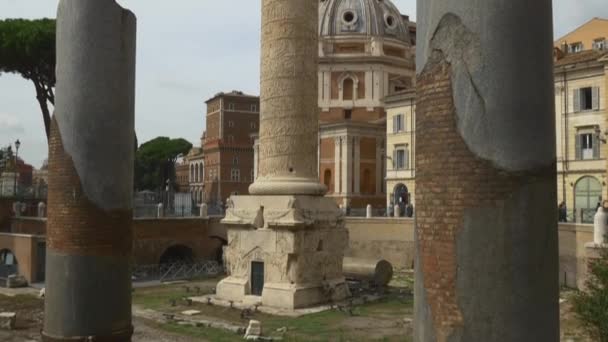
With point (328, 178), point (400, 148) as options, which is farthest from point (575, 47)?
point (328, 178)

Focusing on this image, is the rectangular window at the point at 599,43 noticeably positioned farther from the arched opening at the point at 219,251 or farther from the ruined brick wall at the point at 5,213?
the ruined brick wall at the point at 5,213

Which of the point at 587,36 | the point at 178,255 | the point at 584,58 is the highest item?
the point at 587,36

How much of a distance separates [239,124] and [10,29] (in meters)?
38.1

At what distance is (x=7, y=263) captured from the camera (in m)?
22.7

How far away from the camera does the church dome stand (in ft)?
170

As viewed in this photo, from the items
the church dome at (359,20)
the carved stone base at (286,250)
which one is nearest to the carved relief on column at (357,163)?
the church dome at (359,20)

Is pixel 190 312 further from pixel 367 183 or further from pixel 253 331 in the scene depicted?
pixel 367 183

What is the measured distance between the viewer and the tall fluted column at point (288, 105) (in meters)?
16.6

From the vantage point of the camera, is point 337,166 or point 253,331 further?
point 337,166

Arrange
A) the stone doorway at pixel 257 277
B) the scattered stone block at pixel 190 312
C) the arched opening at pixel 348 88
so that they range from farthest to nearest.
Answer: the arched opening at pixel 348 88
the stone doorway at pixel 257 277
the scattered stone block at pixel 190 312

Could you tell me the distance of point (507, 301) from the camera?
389 cm

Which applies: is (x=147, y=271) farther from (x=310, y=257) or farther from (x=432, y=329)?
(x=432, y=329)

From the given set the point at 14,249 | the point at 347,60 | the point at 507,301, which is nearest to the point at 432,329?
the point at 507,301

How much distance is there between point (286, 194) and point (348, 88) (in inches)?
1377
